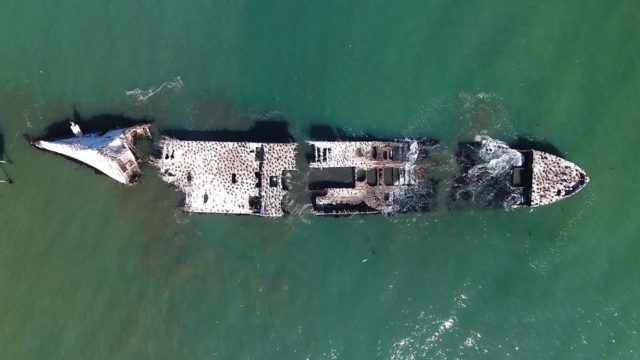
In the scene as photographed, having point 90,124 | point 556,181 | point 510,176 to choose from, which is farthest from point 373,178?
point 90,124

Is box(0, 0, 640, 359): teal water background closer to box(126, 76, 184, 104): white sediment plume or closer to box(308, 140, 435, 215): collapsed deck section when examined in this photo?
box(126, 76, 184, 104): white sediment plume

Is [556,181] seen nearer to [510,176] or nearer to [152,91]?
[510,176]

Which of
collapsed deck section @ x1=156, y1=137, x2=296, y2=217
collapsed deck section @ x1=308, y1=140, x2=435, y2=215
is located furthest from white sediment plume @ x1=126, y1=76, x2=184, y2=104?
collapsed deck section @ x1=308, y1=140, x2=435, y2=215

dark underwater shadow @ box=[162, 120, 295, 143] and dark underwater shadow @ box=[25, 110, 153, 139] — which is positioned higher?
dark underwater shadow @ box=[25, 110, 153, 139]

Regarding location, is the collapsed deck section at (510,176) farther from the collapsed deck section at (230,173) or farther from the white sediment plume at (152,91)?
the white sediment plume at (152,91)

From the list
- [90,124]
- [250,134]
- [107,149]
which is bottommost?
[107,149]

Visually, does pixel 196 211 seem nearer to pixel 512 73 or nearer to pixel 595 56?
pixel 512 73
